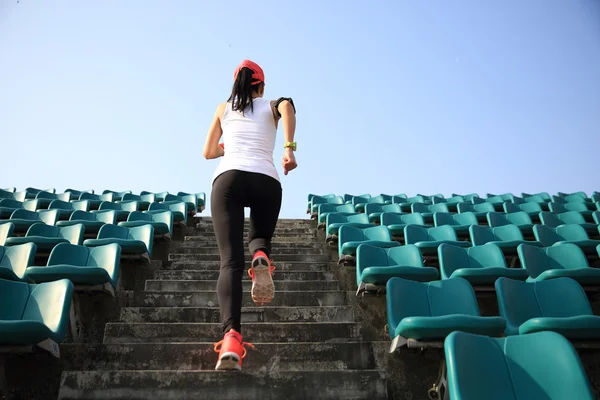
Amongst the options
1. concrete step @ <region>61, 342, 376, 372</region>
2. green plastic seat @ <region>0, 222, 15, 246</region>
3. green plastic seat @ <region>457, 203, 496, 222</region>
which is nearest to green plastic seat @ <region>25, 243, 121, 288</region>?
concrete step @ <region>61, 342, 376, 372</region>

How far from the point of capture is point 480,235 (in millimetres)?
4703

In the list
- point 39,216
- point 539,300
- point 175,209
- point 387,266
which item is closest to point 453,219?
point 387,266

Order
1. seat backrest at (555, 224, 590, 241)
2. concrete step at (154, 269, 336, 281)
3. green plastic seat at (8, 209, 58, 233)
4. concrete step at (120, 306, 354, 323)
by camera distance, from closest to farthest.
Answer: concrete step at (120, 306, 354, 323) → concrete step at (154, 269, 336, 281) → seat backrest at (555, 224, 590, 241) → green plastic seat at (8, 209, 58, 233)

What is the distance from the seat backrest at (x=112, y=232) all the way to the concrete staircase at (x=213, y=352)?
48cm

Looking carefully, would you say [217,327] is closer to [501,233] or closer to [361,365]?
[361,365]

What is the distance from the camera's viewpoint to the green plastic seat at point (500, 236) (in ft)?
13.7

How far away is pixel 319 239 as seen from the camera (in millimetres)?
6102

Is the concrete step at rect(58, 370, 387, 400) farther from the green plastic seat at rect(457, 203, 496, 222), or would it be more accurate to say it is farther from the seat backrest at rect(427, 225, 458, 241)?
the green plastic seat at rect(457, 203, 496, 222)

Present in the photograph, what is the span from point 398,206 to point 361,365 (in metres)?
4.68

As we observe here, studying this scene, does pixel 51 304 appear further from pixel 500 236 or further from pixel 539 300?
pixel 500 236

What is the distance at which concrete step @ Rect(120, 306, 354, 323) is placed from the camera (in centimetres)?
316

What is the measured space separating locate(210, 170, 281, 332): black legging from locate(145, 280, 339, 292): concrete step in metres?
1.85

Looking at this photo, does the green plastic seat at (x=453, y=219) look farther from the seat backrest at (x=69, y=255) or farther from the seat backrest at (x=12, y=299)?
the seat backrest at (x=12, y=299)

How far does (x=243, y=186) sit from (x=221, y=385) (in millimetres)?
886
